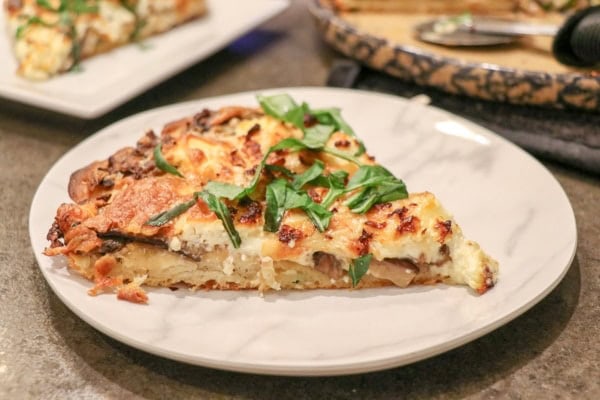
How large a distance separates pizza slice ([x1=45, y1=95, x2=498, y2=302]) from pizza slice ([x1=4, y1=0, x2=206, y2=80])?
1.16 m

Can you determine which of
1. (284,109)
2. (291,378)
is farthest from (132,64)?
(291,378)

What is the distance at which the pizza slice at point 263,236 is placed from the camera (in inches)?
68.9

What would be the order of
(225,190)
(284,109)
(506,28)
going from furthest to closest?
(506,28) < (284,109) < (225,190)

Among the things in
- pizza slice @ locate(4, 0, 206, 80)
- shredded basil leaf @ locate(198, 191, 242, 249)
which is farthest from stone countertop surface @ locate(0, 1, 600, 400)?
pizza slice @ locate(4, 0, 206, 80)

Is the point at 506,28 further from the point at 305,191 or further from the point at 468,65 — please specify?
the point at 305,191

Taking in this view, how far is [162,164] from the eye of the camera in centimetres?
197

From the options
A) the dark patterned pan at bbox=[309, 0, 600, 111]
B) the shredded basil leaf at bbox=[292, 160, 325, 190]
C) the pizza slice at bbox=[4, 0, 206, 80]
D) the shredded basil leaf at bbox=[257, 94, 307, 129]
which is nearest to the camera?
the shredded basil leaf at bbox=[292, 160, 325, 190]

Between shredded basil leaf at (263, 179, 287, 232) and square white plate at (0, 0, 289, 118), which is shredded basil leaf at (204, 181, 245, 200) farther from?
square white plate at (0, 0, 289, 118)

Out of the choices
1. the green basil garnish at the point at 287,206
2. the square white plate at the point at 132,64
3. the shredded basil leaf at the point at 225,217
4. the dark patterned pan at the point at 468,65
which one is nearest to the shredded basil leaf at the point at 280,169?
the green basil garnish at the point at 287,206

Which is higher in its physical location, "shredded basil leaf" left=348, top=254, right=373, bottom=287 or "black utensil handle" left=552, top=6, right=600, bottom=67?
"black utensil handle" left=552, top=6, right=600, bottom=67

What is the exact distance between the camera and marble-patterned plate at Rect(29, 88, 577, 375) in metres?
1.51

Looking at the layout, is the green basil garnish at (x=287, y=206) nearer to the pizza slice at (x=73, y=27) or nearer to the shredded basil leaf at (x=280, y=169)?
the shredded basil leaf at (x=280, y=169)

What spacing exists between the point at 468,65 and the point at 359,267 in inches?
48.4

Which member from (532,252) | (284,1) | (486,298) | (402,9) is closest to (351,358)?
(486,298)
